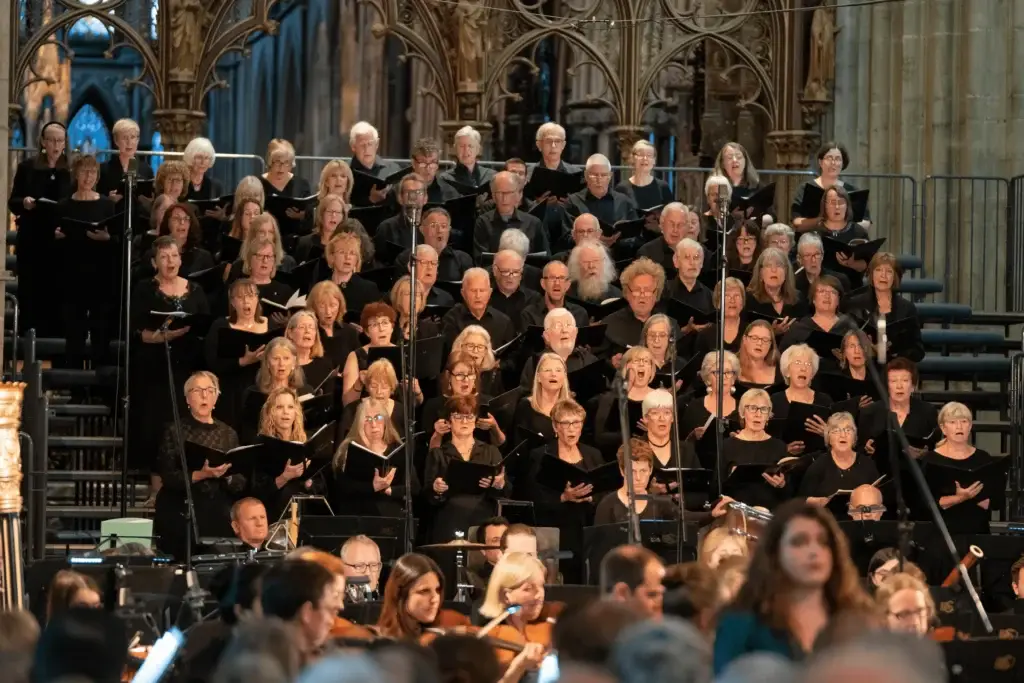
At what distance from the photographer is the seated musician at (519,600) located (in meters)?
7.53

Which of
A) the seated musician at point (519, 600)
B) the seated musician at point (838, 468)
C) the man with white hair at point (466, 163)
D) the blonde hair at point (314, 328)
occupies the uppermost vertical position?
the man with white hair at point (466, 163)

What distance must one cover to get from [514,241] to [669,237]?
1.02m

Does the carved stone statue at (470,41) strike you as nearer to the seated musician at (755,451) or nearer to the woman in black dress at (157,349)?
the woman in black dress at (157,349)

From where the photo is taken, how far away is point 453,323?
1162cm

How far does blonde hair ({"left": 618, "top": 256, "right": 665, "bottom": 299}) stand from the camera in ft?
38.3

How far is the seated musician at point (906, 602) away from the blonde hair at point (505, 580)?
1355 mm

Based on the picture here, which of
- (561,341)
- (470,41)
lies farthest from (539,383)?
(470,41)

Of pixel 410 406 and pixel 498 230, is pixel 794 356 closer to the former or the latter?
pixel 410 406

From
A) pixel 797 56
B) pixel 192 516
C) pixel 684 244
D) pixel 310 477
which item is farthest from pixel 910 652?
pixel 797 56

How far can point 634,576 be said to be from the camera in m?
6.00

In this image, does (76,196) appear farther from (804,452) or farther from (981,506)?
(981,506)

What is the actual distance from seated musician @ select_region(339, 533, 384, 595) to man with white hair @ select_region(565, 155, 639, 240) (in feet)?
16.4

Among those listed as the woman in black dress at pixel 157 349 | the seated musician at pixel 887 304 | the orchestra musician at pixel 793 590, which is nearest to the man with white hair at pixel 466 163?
the woman in black dress at pixel 157 349

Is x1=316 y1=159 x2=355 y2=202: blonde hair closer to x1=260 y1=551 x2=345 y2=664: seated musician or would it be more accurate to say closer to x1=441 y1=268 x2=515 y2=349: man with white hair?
x1=441 y1=268 x2=515 y2=349: man with white hair
